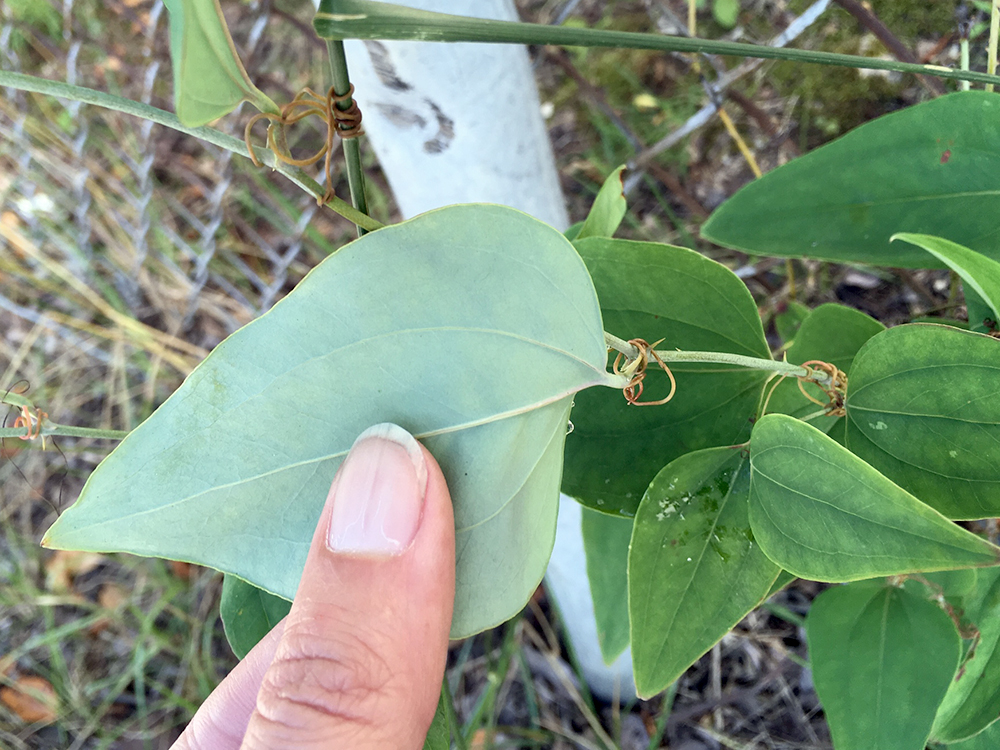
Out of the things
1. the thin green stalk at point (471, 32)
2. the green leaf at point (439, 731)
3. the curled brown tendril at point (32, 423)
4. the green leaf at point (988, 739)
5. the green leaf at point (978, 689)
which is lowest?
the green leaf at point (988, 739)

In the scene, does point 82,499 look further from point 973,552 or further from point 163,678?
point 163,678

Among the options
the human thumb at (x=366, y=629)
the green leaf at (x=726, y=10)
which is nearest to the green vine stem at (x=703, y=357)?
the human thumb at (x=366, y=629)

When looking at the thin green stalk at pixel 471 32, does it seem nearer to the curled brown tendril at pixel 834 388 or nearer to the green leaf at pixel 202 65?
the green leaf at pixel 202 65

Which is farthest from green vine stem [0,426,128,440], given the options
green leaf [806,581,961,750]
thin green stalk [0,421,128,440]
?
green leaf [806,581,961,750]

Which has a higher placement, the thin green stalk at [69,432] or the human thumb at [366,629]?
the thin green stalk at [69,432]

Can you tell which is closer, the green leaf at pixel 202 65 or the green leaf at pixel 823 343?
the green leaf at pixel 202 65

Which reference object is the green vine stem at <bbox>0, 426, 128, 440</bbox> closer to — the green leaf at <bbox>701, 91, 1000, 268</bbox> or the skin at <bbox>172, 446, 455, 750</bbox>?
the skin at <bbox>172, 446, 455, 750</bbox>
